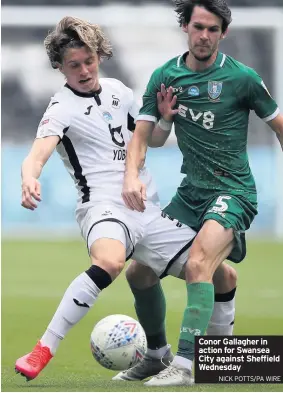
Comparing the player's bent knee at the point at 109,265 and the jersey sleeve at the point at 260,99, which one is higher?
the jersey sleeve at the point at 260,99

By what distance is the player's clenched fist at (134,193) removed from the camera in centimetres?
670

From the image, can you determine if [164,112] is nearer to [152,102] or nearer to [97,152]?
[152,102]

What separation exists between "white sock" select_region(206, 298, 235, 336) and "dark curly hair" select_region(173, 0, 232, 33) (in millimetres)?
1671

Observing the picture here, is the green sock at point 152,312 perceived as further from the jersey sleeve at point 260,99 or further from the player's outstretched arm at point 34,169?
the jersey sleeve at point 260,99

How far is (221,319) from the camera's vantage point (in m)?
7.10

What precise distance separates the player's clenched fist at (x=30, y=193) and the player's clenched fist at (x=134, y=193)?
2.13 feet

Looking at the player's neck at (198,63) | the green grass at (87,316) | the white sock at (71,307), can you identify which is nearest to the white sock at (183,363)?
the green grass at (87,316)

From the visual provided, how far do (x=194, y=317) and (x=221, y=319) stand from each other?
0.67 m

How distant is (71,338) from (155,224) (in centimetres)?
321

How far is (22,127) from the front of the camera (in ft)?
73.8

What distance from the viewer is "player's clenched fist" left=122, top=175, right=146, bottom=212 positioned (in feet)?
22.0

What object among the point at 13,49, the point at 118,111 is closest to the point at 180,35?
the point at 13,49

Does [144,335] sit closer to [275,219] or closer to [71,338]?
[71,338]

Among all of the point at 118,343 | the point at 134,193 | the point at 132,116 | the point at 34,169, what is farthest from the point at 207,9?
the point at 118,343
